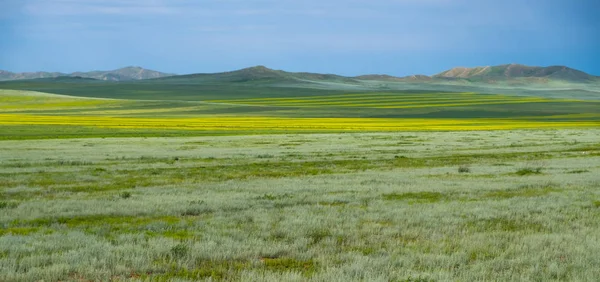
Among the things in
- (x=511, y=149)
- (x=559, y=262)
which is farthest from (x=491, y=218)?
(x=511, y=149)

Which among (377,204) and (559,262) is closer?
(559,262)

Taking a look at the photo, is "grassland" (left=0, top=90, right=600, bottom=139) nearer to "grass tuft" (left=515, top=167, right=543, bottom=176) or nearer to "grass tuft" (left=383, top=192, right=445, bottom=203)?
"grass tuft" (left=515, top=167, right=543, bottom=176)

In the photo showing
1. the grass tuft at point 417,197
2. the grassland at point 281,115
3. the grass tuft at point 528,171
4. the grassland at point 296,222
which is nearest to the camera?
the grassland at point 296,222

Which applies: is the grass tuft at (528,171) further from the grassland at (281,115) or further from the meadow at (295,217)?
the grassland at (281,115)

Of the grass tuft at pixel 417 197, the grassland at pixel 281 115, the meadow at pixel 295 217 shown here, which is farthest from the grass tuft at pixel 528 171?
the grassland at pixel 281 115

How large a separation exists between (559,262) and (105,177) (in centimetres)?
1946

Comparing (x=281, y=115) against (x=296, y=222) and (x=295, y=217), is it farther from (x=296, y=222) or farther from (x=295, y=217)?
(x=296, y=222)

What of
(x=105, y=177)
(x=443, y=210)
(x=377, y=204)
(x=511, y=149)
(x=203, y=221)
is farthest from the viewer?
(x=511, y=149)

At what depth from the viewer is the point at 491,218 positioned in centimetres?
1642

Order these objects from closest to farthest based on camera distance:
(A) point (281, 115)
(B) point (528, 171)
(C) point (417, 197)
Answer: (C) point (417, 197) → (B) point (528, 171) → (A) point (281, 115)

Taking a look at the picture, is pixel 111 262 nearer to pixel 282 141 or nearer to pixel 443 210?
A: pixel 443 210

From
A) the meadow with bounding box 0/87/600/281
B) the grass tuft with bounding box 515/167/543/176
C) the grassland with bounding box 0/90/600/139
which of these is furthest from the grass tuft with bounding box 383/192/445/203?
the grassland with bounding box 0/90/600/139

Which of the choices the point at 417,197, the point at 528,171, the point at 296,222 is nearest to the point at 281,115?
the point at 528,171

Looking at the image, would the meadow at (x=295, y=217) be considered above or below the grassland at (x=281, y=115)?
above
